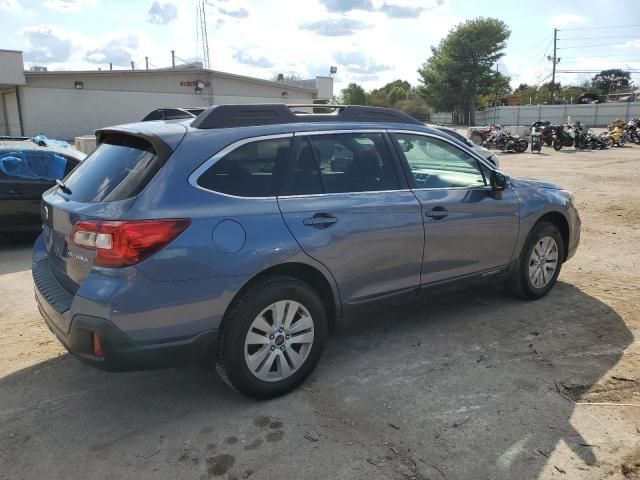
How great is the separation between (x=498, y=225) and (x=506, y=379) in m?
1.45

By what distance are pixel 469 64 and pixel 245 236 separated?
194 ft

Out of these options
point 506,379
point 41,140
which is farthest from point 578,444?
point 41,140

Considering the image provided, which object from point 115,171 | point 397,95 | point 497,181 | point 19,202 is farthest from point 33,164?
point 397,95

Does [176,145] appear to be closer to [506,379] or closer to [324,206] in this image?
[324,206]

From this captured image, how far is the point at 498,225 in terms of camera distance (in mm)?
4668

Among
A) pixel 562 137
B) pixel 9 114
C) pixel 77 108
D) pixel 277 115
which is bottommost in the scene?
pixel 562 137

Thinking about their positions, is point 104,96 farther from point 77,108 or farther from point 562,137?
point 562,137

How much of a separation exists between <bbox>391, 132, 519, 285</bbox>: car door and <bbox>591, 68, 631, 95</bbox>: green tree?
104861 mm

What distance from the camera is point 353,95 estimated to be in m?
74.3

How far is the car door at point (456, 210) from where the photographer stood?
4207 mm

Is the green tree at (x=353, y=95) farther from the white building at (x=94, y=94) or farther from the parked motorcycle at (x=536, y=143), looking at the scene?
the parked motorcycle at (x=536, y=143)

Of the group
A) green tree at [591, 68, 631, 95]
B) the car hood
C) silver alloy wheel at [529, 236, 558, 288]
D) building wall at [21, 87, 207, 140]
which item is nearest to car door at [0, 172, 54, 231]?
the car hood

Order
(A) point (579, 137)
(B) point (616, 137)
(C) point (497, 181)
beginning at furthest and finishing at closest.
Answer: (B) point (616, 137)
(A) point (579, 137)
(C) point (497, 181)

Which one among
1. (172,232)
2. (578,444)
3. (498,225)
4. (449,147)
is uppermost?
(449,147)
